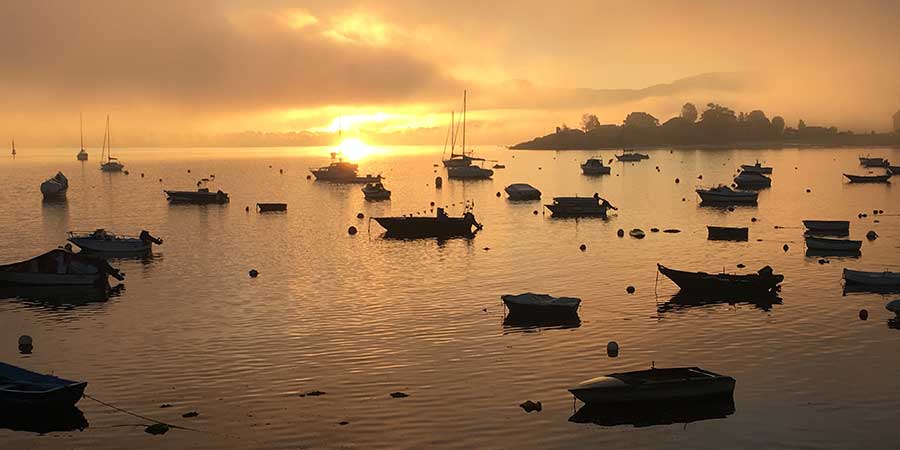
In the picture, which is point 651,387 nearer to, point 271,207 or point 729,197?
point 271,207

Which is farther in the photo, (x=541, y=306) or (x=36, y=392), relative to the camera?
(x=541, y=306)

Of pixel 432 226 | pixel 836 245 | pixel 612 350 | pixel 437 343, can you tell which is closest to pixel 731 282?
pixel 612 350

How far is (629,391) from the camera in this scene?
33.0 m

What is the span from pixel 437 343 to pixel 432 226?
4649 cm

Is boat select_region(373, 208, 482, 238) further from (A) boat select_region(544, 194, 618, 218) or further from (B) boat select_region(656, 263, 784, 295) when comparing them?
(B) boat select_region(656, 263, 784, 295)

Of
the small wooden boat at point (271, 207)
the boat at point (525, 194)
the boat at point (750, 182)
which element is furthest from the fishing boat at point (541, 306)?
the boat at point (750, 182)

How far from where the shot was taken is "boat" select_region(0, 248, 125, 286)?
195 ft

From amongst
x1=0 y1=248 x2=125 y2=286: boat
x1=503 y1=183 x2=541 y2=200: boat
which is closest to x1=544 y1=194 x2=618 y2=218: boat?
x1=503 y1=183 x2=541 y2=200: boat

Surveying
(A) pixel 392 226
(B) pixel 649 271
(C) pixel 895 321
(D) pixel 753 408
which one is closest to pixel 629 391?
(D) pixel 753 408

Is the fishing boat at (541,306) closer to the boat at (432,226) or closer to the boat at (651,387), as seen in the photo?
the boat at (651,387)

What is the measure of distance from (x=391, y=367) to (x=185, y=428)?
1055 centimetres

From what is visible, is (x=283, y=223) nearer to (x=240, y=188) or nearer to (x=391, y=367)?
(x=391, y=367)

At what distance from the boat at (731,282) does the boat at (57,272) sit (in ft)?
129

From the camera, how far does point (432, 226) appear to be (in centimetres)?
8981
